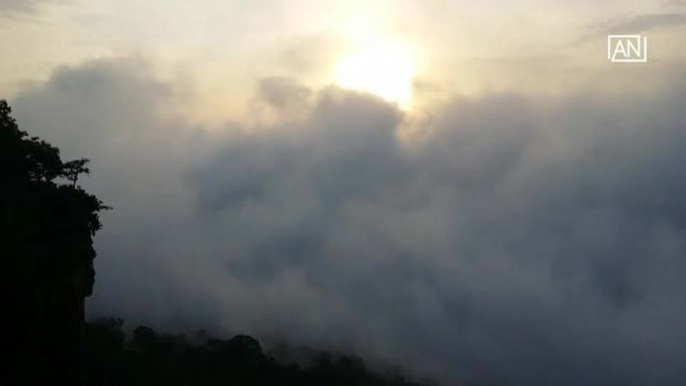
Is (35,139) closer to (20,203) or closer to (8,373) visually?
(20,203)

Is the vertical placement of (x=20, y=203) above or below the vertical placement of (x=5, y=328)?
above

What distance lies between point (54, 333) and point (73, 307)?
3156 mm

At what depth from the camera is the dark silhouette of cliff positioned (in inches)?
1941

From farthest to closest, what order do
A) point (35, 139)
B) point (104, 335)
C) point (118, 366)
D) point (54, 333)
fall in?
point (104, 335), point (118, 366), point (35, 139), point (54, 333)

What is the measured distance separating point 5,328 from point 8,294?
2.08m

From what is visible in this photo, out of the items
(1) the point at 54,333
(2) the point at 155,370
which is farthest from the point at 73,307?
(2) the point at 155,370

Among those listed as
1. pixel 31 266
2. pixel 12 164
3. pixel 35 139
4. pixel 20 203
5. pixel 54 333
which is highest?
pixel 35 139

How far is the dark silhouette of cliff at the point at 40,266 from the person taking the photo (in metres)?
49.3

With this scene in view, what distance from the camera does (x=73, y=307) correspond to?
56219 millimetres

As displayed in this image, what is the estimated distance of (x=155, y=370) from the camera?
199000mm

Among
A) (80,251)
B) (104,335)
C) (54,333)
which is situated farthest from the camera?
(104,335)

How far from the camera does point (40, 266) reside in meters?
52.8

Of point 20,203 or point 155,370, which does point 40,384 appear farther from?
point 155,370

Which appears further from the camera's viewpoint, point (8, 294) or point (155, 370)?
point (155, 370)
